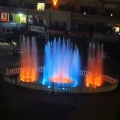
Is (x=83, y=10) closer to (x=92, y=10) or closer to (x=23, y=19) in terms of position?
(x=92, y=10)

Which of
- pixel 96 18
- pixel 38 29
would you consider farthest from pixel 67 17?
pixel 38 29

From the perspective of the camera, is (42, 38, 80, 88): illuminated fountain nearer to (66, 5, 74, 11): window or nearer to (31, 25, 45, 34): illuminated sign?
(31, 25, 45, 34): illuminated sign

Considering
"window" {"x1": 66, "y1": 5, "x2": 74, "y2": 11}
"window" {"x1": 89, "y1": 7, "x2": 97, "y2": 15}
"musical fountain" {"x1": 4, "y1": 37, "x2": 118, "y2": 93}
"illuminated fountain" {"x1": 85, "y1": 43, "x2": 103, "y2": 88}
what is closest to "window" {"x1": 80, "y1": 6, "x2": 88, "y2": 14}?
"window" {"x1": 89, "y1": 7, "x2": 97, "y2": 15}

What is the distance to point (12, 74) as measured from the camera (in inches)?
1642

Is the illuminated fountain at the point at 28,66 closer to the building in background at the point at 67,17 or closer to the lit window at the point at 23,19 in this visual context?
the building in background at the point at 67,17

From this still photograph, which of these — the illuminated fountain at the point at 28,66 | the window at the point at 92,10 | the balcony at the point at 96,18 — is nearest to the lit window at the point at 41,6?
the balcony at the point at 96,18

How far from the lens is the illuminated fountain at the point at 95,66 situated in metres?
39.9

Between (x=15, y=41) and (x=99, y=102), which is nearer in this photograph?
(x=99, y=102)

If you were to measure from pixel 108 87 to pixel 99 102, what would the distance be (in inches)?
120

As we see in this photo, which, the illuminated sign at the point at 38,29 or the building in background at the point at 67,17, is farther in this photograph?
the illuminated sign at the point at 38,29

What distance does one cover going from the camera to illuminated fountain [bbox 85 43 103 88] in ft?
131

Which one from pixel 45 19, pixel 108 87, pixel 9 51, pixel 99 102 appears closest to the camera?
pixel 99 102

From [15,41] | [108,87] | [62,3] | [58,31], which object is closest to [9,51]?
[15,41]

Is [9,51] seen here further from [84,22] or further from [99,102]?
[99,102]
